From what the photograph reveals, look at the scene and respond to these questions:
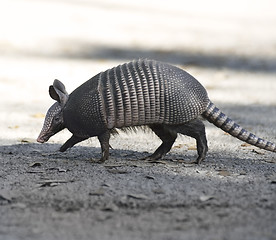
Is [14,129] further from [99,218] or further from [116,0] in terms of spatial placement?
[116,0]

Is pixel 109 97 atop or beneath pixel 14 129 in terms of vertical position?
atop

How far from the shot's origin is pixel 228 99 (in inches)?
489

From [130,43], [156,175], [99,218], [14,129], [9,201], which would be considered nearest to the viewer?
[99,218]

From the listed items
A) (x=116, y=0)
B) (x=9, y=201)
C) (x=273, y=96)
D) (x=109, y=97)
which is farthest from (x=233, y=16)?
(x=9, y=201)

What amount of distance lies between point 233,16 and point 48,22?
21.3ft

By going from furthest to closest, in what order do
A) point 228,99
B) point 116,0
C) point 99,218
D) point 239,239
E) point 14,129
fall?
point 116,0
point 228,99
point 14,129
point 99,218
point 239,239

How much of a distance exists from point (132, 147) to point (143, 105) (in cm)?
168

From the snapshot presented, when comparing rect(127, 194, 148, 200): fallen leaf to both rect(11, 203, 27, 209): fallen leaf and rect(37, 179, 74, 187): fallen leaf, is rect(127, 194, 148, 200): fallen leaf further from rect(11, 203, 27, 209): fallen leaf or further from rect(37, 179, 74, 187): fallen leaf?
rect(11, 203, 27, 209): fallen leaf

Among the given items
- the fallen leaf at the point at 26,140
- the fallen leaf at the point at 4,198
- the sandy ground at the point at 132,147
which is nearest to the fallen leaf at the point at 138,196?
the sandy ground at the point at 132,147

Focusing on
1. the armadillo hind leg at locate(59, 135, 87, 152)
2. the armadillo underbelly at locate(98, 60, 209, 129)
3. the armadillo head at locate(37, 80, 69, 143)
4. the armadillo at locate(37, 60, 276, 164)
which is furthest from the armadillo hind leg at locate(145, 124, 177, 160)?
the armadillo head at locate(37, 80, 69, 143)

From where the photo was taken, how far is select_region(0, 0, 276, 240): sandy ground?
554 cm

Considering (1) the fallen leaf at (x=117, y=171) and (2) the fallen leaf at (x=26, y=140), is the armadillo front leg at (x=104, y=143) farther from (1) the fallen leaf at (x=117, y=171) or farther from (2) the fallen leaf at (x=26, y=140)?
(2) the fallen leaf at (x=26, y=140)

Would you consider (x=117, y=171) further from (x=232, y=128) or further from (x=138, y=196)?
(x=232, y=128)

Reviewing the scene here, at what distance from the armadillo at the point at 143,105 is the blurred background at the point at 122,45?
1976 mm
